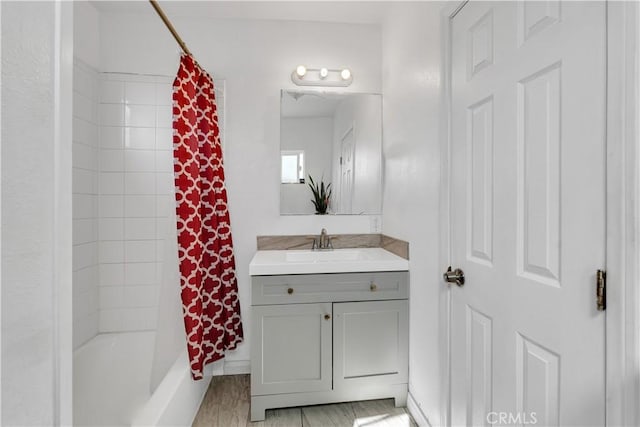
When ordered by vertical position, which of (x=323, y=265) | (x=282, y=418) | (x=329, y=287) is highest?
(x=323, y=265)

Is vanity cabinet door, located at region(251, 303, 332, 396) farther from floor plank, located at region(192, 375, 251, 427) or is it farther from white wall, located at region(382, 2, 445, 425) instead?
white wall, located at region(382, 2, 445, 425)

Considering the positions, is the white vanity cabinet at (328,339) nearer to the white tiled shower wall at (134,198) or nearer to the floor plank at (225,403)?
the floor plank at (225,403)

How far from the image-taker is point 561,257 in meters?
0.86

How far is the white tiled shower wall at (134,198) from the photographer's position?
1.61 m

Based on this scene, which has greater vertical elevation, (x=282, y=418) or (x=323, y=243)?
(x=323, y=243)

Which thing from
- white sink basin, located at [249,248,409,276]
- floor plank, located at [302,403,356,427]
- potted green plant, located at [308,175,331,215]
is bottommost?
floor plank, located at [302,403,356,427]

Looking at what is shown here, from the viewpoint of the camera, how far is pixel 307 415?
1.81m

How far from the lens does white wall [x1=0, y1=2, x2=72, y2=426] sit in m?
0.41

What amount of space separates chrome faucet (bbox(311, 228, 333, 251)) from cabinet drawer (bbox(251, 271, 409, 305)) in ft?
1.76

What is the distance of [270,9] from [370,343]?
229 centimetres

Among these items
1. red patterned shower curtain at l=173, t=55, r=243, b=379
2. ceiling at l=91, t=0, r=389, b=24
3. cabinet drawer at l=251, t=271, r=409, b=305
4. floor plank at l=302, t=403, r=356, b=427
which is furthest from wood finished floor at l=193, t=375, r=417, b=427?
ceiling at l=91, t=0, r=389, b=24

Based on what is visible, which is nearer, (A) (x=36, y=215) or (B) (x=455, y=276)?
(A) (x=36, y=215)

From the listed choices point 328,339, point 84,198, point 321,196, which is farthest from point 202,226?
point 328,339

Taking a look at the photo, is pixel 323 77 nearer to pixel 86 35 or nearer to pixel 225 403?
pixel 86 35
